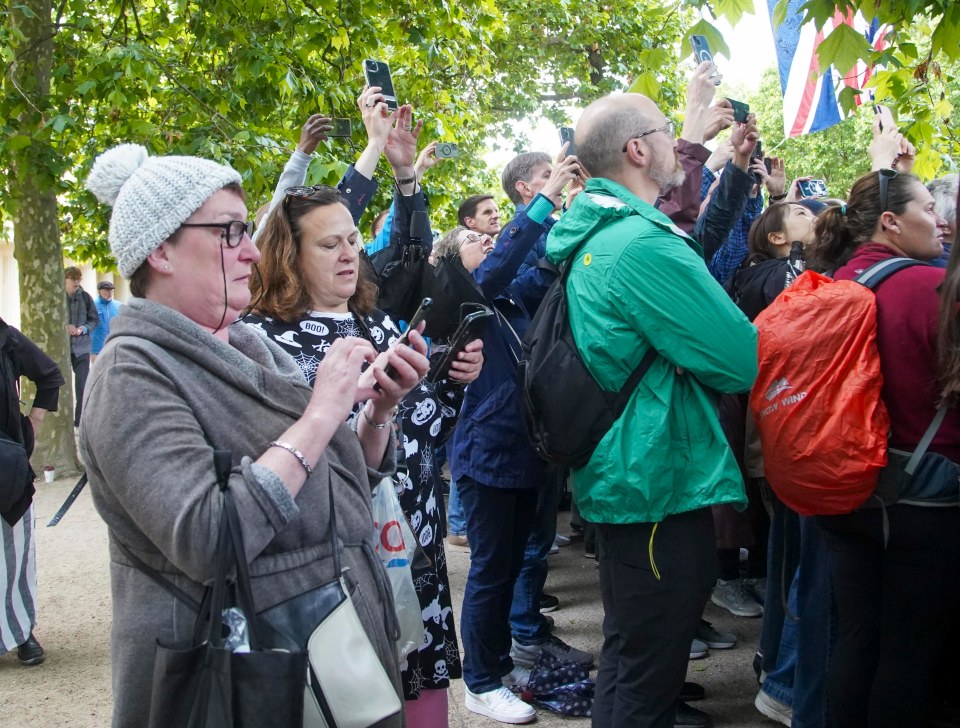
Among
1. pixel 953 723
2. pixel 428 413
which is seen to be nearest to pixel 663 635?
pixel 428 413

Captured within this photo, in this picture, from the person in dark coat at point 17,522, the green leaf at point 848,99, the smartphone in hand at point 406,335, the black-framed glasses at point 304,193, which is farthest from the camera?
the person in dark coat at point 17,522

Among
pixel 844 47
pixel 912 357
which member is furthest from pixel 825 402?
pixel 844 47

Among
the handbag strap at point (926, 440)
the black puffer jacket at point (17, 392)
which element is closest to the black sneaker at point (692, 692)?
the handbag strap at point (926, 440)

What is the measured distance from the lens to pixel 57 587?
6469mm

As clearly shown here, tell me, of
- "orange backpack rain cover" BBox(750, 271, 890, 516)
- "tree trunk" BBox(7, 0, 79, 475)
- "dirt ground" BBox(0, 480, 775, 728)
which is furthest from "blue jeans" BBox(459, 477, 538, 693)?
"tree trunk" BBox(7, 0, 79, 475)

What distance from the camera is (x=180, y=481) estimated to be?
1.69 meters

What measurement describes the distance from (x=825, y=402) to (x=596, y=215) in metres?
0.92

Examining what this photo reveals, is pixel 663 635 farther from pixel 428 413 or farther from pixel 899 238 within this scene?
pixel 899 238

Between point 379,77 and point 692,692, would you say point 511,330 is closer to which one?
point 379,77

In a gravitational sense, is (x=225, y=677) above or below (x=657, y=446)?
below

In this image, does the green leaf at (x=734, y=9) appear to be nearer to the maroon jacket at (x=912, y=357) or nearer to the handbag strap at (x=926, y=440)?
the maroon jacket at (x=912, y=357)

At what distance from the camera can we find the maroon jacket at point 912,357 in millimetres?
2799

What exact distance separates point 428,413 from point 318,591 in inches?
50.3

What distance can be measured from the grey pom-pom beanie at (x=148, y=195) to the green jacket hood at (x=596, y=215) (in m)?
1.23
